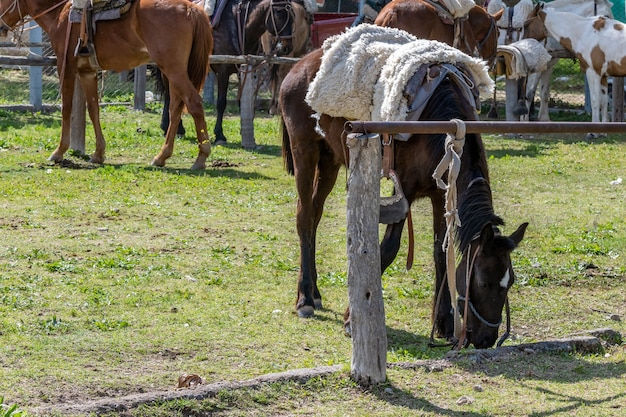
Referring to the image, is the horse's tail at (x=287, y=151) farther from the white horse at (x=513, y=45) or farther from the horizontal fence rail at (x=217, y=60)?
the white horse at (x=513, y=45)

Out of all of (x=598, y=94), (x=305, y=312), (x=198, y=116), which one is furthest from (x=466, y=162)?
(x=598, y=94)

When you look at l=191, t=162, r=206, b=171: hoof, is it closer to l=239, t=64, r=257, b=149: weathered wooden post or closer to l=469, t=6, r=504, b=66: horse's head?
l=239, t=64, r=257, b=149: weathered wooden post

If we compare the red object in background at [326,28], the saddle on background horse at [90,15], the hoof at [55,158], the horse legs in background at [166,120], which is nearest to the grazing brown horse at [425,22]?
the saddle on background horse at [90,15]

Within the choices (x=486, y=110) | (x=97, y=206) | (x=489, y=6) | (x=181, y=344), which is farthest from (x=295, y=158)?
(x=486, y=110)

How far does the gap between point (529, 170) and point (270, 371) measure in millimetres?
7875

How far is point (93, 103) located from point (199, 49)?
159cm

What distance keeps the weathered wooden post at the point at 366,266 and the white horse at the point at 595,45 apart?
11838mm

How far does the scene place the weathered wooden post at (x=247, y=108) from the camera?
13.7m

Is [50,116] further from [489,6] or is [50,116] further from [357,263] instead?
[357,263]

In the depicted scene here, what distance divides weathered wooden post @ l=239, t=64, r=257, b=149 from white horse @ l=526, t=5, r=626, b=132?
574cm

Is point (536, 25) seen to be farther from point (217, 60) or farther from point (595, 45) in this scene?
point (217, 60)

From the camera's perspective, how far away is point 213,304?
21.4ft

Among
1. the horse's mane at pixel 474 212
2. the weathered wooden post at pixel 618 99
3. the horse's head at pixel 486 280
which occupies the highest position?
the weathered wooden post at pixel 618 99

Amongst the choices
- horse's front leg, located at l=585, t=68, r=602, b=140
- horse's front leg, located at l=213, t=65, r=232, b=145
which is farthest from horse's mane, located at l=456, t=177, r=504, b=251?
horse's front leg, located at l=585, t=68, r=602, b=140
